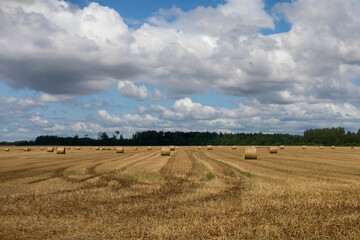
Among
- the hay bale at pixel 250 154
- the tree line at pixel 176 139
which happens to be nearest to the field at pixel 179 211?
the hay bale at pixel 250 154

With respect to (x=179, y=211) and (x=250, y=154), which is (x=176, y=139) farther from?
(x=179, y=211)

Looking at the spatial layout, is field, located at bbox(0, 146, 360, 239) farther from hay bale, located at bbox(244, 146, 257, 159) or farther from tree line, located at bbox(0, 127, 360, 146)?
tree line, located at bbox(0, 127, 360, 146)

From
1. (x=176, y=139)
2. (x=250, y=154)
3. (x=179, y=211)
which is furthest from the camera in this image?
(x=176, y=139)

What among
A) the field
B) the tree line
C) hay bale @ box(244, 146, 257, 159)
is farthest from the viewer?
the tree line

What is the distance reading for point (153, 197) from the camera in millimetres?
12305

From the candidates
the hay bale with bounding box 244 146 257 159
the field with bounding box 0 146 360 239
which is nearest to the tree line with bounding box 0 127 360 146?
the hay bale with bounding box 244 146 257 159

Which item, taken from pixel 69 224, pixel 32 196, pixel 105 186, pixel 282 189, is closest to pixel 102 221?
pixel 69 224

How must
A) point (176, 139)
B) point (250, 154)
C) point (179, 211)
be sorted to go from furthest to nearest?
1. point (176, 139)
2. point (250, 154)
3. point (179, 211)

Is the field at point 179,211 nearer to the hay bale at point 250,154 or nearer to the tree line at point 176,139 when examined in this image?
the hay bale at point 250,154

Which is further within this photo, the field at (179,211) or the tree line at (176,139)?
the tree line at (176,139)

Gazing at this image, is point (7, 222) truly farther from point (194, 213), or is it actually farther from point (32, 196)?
point (194, 213)

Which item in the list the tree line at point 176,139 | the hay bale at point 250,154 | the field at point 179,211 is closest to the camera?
the field at point 179,211

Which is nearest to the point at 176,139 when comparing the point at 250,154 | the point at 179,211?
the point at 250,154

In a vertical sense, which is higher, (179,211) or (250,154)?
(250,154)
